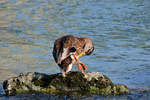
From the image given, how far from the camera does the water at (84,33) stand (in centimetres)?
946

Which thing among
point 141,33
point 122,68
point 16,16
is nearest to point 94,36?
point 141,33

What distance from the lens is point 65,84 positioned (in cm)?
650

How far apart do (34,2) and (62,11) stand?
3578 mm

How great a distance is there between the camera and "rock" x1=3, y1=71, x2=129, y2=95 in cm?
647

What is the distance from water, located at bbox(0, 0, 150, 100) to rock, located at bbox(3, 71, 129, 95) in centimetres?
29

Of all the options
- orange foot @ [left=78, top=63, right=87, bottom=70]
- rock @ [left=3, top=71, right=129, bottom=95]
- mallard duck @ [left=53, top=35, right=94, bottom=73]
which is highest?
mallard duck @ [left=53, top=35, right=94, bottom=73]

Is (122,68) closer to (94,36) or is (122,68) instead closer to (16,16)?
(94,36)

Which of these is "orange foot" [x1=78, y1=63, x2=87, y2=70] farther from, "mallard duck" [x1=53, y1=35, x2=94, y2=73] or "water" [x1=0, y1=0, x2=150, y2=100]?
"water" [x1=0, y1=0, x2=150, y2=100]

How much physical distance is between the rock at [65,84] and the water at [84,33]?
0.29 metres

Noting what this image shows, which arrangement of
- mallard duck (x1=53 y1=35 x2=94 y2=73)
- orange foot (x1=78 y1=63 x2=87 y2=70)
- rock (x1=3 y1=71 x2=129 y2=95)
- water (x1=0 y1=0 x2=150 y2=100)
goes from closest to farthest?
1. mallard duck (x1=53 y1=35 x2=94 y2=73)
2. rock (x1=3 y1=71 x2=129 y2=95)
3. orange foot (x1=78 y1=63 x2=87 y2=70)
4. water (x1=0 y1=0 x2=150 y2=100)

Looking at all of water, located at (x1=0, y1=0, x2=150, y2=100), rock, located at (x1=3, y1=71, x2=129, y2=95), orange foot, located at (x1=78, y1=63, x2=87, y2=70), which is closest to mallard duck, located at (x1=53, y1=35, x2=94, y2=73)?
rock, located at (x1=3, y1=71, x2=129, y2=95)

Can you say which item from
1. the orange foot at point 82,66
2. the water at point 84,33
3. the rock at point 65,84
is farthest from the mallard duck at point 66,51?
the water at point 84,33

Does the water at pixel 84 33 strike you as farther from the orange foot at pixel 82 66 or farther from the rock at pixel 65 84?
the orange foot at pixel 82 66

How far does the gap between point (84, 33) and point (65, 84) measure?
7033mm
